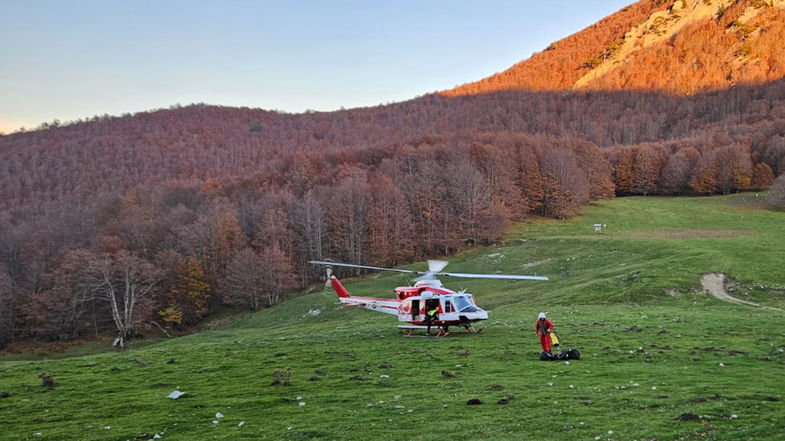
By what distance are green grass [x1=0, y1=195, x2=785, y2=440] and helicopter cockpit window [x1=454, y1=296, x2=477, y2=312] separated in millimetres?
1395

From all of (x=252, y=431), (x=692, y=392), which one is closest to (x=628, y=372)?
(x=692, y=392)

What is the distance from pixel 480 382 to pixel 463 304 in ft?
31.8

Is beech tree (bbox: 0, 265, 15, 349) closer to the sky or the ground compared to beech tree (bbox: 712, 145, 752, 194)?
closer to the ground

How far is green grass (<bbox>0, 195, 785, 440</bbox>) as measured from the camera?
13320 millimetres

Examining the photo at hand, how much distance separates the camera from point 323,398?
56.0 feet

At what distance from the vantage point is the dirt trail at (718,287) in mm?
36062

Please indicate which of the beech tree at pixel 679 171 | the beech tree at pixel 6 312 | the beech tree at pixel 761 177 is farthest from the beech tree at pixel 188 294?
the beech tree at pixel 761 177

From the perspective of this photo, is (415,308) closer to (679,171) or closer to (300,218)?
(300,218)

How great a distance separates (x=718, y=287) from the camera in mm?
39688

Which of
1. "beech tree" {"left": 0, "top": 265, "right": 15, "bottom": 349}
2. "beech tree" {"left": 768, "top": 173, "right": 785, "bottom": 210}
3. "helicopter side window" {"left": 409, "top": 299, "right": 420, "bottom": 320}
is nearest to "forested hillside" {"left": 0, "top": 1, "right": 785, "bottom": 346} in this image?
"beech tree" {"left": 0, "top": 265, "right": 15, "bottom": 349}

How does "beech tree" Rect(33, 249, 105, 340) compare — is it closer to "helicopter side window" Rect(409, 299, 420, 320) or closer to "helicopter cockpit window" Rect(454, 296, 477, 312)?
"helicopter side window" Rect(409, 299, 420, 320)

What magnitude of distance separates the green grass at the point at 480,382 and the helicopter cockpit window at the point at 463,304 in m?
1.39

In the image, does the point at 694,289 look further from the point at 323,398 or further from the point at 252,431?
the point at 252,431

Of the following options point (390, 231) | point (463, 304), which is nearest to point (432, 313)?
point (463, 304)
